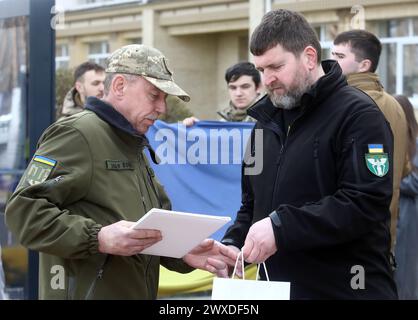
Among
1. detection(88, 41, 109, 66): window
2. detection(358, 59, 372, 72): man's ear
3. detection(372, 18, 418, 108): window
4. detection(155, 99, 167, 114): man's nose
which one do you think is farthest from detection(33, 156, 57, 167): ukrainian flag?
detection(88, 41, 109, 66): window

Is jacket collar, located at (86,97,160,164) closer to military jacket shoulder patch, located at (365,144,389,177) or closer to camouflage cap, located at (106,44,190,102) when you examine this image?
camouflage cap, located at (106,44,190,102)

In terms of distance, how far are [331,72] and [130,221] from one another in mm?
1102

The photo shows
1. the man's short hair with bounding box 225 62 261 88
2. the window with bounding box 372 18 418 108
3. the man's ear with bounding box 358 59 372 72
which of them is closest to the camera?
the man's ear with bounding box 358 59 372 72

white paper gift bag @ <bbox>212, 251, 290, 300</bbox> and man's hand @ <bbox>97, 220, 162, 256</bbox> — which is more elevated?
man's hand @ <bbox>97, 220, 162, 256</bbox>

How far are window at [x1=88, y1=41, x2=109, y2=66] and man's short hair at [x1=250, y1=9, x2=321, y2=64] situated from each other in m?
19.0

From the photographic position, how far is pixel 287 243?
10.8 ft

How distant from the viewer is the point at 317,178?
3.42 metres

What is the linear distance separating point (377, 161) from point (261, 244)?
0.59m

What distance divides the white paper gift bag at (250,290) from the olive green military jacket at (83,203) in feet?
2.03

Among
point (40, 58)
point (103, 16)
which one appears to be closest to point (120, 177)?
point (40, 58)

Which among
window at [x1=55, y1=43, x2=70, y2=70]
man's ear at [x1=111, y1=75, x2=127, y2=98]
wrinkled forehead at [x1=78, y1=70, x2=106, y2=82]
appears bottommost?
man's ear at [x1=111, y1=75, x2=127, y2=98]

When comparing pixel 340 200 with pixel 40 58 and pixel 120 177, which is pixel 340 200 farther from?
pixel 40 58

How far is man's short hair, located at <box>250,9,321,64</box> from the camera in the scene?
3.51 meters

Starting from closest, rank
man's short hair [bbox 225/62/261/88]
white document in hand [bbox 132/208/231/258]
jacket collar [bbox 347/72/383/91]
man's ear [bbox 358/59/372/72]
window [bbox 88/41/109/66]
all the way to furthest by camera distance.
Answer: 1. white document in hand [bbox 132/208/231/258]
2. jacket collar [bbox 347/72/383/91]
3. man's ear [bbox 358/59/372/72]
4. man's short hair [bbox 225/62/261/88]
5. window [bbox 88/41/109/66]
